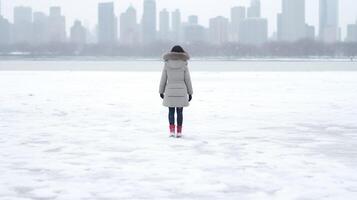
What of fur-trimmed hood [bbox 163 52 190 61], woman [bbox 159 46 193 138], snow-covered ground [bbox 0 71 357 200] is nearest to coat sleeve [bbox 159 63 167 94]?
woman [bbox 159 46 193 138]

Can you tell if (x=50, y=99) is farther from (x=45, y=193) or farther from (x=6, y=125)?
(x=45, y=193)

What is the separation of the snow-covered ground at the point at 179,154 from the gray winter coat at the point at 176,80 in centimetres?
68

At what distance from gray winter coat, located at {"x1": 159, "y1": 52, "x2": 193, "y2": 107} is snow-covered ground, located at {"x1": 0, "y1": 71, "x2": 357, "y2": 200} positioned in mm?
681

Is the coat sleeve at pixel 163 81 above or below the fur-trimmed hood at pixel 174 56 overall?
below

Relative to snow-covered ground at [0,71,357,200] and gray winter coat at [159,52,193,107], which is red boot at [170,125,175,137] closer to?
snow-covered ground at [0,71,357,200]

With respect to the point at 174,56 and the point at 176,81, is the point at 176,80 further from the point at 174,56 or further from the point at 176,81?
the point at 174,56

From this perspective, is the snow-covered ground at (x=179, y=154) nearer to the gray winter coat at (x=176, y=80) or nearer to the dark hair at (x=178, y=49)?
the gray winter coat at (x=176, y=80)

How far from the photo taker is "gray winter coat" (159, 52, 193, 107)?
9.62m

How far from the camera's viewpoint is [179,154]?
8008 mm

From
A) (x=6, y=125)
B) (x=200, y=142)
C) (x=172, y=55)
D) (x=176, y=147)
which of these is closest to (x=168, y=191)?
(x=176, y=147)

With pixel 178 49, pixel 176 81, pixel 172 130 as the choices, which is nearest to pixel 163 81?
pixel 176 81

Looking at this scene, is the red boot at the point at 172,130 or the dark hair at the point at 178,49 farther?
the red boot at the point at 172,130

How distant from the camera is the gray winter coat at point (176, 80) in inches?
379

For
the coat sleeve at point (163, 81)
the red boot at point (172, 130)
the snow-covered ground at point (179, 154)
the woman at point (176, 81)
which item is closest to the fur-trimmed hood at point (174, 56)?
the woman at point (176, 81)
